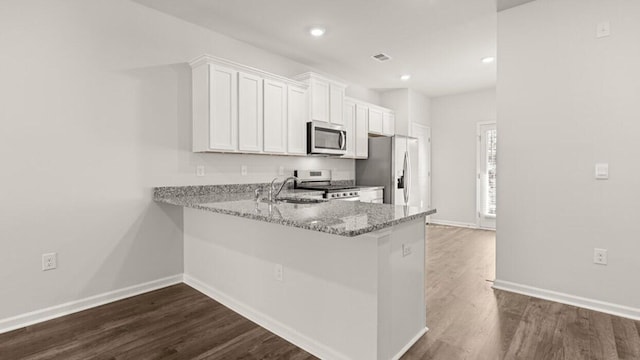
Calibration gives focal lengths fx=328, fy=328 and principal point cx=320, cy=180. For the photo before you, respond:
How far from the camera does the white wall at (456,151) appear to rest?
6.25 meters

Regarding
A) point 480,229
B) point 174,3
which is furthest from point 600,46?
point 480,229

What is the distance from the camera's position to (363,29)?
351 cm

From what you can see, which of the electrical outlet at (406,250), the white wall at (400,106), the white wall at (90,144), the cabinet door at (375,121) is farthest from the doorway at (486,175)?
the white wall at (90,144)

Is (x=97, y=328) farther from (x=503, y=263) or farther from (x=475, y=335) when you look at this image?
(x=503, y=263)

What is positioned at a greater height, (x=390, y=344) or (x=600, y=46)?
(x=600, y=46)

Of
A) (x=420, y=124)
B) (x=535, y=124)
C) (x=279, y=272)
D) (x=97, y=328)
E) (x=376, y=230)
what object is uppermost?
(x=420, y=124)

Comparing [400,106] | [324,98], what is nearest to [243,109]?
[324,98]

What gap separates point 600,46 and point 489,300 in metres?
2.26

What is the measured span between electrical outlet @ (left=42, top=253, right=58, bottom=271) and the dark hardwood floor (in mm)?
406

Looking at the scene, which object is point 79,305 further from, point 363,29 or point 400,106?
point 400,106

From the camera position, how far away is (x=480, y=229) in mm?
6121

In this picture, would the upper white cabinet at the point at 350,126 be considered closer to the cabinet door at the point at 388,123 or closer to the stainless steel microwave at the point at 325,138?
the stainless steel microwave at the point at 325,138

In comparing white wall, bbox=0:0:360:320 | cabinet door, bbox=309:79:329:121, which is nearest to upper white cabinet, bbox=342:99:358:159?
cabinet door, bbox=309:79:329:121

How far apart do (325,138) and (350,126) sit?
0.81 metres
